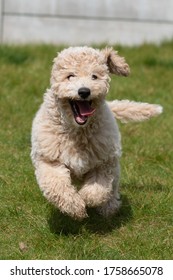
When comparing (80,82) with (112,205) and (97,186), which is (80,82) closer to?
(97,186)

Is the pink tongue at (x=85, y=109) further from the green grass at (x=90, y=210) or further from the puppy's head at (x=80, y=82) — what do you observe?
the green grass at (x=90, y=210)

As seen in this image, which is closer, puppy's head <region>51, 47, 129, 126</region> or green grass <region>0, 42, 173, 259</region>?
puppy's head <region>51, 47, 129, 126</region>

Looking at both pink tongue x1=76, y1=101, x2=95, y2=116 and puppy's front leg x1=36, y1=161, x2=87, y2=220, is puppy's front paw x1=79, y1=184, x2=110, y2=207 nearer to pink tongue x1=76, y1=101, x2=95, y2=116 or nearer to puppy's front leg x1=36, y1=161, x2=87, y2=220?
puppy's front leg x1=36, y1=161, x2=87, y2=220

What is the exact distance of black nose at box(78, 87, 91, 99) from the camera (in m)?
4.17

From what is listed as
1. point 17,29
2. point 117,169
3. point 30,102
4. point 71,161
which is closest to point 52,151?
point 71,161

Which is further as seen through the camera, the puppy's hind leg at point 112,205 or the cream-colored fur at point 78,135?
the puppy's hind leg at point 112,205

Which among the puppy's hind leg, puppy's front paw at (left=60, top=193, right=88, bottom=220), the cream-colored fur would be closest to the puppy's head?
the cream-colored fur

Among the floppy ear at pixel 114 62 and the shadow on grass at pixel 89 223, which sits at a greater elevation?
the floppy ear at pixel 114 62

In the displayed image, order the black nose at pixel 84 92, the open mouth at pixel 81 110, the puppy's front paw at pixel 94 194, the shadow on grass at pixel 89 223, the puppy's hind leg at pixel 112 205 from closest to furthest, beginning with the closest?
the black nose at pixel 84 92, the open mouth at pixel 81 110, the puppy's front paw at pixel 94 194, the shadow on grass at pixel 89 223, the puppy's hind leg at pixel 112 205

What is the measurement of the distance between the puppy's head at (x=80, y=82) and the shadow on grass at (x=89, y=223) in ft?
2.61

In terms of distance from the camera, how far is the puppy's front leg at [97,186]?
454 centimetres

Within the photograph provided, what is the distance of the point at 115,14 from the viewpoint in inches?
469

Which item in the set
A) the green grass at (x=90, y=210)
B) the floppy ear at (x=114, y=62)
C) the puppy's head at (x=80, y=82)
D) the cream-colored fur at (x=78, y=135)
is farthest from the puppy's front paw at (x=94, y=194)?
the floppy ear at (x=114, y=62)

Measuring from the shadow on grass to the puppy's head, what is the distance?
797 millimetres
